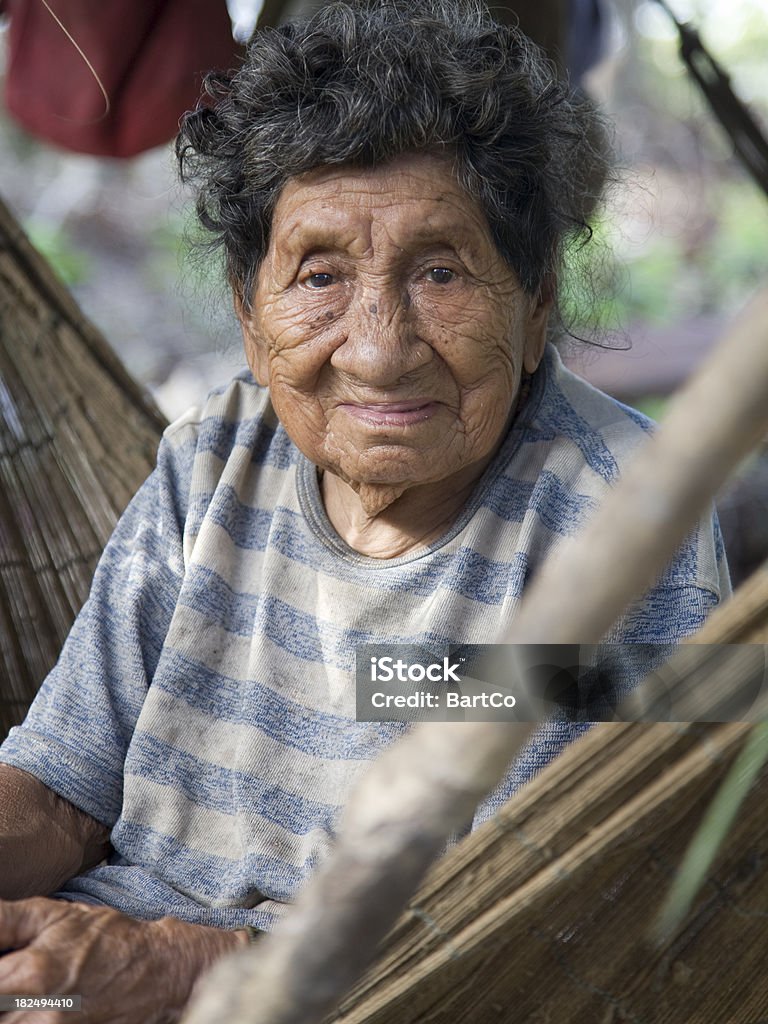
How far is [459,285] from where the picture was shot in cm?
140

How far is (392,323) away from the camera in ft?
4.52

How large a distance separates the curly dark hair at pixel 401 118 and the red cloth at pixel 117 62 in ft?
1.60

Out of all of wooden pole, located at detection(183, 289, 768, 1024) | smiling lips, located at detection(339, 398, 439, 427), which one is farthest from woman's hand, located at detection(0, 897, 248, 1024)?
smiling lips, located at detection(339, 398, 439, 427)

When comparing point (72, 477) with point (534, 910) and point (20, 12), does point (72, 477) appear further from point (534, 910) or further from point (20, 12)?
point (534, 910)

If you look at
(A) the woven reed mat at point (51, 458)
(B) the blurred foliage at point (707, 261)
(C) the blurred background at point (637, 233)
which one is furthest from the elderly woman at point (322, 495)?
(B) the blurred foliage at point (707, 261)

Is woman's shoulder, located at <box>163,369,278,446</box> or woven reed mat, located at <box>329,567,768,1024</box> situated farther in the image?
woman's shoulder, located at <box>163,369,278,446</box>

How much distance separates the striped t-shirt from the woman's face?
121 mm

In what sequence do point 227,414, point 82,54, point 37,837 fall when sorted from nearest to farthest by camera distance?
1. point 37,837
2. point 227,414
3. point 82,54

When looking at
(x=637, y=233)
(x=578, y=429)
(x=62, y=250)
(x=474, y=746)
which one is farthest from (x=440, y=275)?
(x=637, y=233)

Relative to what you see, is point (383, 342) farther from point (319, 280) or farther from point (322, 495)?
point (322, 495)

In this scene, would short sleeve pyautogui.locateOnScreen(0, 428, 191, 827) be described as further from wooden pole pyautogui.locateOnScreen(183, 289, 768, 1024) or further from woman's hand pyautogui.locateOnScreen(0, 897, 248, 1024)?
wooden pole pyautogui.locateOnScreen(183, 289, 768, 1024)

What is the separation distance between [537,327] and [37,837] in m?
0.93

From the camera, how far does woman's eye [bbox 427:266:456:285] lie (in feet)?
4.59

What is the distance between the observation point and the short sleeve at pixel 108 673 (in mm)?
1563
